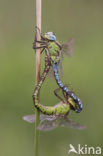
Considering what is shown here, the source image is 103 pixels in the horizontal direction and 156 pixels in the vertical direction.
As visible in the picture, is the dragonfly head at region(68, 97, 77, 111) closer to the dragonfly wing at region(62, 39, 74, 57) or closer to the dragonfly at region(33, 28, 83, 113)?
the dragonfly at region(33, 28, 83, 113)

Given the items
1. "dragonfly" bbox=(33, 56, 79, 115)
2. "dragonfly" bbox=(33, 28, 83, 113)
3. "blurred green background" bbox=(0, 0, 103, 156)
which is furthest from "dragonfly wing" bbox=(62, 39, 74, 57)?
"blurred green background" bbox=(0, 0, 103, 156)

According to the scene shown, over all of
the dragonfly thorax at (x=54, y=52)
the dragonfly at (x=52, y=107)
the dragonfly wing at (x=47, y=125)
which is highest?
the dragonfly thorax at (x=54, y=52)

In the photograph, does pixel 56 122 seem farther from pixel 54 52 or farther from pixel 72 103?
pixel 54 52

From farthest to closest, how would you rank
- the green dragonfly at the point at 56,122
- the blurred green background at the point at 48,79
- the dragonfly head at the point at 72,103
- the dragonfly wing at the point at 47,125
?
1. the blurred green background at the point at 48,79
2. the dragonfly head at the point at 72,103
3. the green dragonfly at the point at 56,122
4. the dragonfly wing at the point at 47,125

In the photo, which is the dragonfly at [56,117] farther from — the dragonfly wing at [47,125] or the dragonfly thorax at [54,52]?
the dragonfly thorax at [54,52]

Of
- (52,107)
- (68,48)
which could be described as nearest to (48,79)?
(68,48)

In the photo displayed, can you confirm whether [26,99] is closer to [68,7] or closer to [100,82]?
[100,82]

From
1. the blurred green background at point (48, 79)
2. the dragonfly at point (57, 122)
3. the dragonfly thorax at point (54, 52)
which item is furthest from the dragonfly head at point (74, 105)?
the blurred green background at point (48, 79)
